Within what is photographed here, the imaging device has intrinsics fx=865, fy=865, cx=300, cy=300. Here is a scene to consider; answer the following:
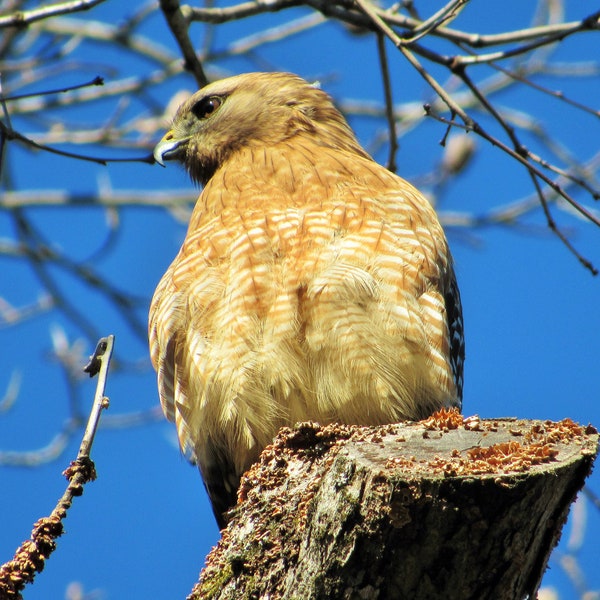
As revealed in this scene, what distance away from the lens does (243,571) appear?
283 cm

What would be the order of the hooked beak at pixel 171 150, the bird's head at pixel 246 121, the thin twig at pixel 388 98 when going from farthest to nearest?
the hooked beak at pixel 171 150 < the bird's head at pixel 246 121 < the thin twig at pixel 388 98

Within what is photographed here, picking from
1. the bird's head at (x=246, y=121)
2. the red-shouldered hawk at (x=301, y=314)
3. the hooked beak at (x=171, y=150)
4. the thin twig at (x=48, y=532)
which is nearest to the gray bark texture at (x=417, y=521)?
the thin twig at (x=48, y=532)

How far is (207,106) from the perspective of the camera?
5277 millimetres

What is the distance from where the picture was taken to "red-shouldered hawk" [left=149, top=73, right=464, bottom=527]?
146 inches

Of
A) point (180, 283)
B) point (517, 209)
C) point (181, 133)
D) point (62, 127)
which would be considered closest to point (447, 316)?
point (180, 283)

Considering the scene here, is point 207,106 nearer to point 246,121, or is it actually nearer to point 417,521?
point 246,121

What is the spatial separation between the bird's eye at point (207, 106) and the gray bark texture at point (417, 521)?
2.95 m

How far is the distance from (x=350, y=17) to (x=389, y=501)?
2.95 m

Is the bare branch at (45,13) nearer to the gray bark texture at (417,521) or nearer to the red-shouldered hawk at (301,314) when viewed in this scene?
the red-shouldered hawk at (301,314)

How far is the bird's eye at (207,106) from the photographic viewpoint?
5.27 metres

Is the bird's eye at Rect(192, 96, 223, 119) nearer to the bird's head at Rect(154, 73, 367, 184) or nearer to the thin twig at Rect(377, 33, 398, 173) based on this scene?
the bird's head at Rect(154, 73, 367, 184)

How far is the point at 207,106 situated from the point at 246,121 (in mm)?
352

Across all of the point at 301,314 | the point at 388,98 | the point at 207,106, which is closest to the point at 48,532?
the point at 301,314

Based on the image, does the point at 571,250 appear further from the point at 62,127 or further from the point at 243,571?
the point at 62,127
